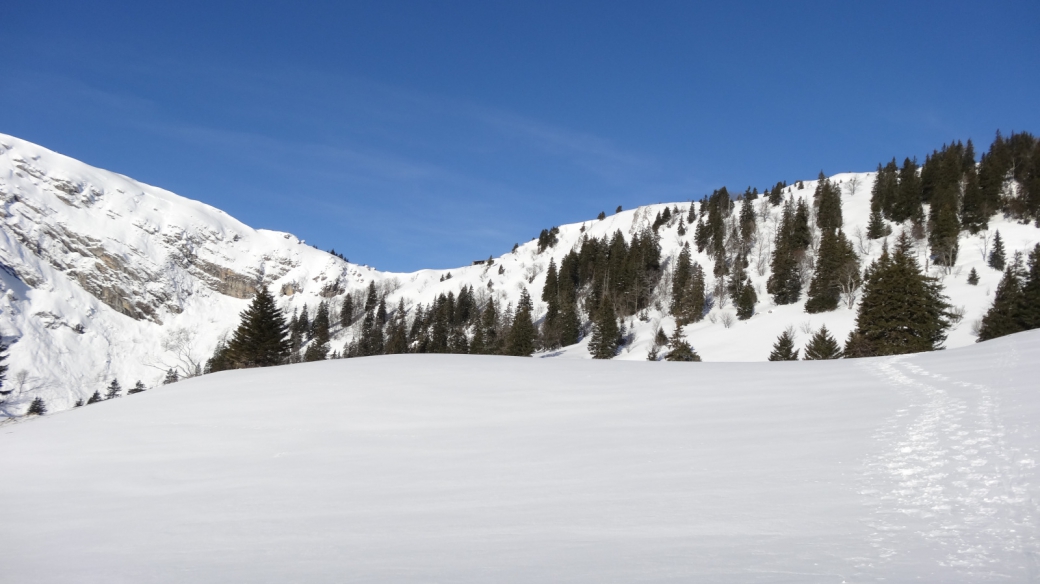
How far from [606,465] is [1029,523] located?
5538 millimetres

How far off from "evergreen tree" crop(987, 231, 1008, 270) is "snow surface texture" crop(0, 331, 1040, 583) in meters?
56.4

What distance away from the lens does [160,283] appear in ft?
555

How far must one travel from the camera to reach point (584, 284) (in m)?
103

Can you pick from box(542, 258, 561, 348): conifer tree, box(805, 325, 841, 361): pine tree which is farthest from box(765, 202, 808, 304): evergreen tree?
box(805, 325, 841, 361): pine tree

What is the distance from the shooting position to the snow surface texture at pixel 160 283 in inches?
2650

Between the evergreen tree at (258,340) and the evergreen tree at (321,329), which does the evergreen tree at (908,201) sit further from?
the evergreen tree at (321,329)

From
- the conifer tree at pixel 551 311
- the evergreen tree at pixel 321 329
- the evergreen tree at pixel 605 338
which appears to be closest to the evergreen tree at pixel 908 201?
the evergreen tree at pixel 605 338

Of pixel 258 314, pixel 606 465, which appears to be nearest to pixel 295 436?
pixel 606 465

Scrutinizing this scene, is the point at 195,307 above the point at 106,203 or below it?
below

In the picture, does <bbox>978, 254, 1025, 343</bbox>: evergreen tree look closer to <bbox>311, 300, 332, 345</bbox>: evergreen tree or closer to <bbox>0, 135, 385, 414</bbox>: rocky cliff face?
<bbox>311, 300, 332, 345</bbox>: evergreen tree

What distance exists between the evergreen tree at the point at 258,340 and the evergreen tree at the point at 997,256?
69.5 m

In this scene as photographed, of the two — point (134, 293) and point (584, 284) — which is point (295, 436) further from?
point (134, 293)

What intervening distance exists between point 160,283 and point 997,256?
617 ft

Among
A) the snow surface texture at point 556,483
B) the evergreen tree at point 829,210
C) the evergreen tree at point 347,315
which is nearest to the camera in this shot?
the snow surface texture at point 556,483
